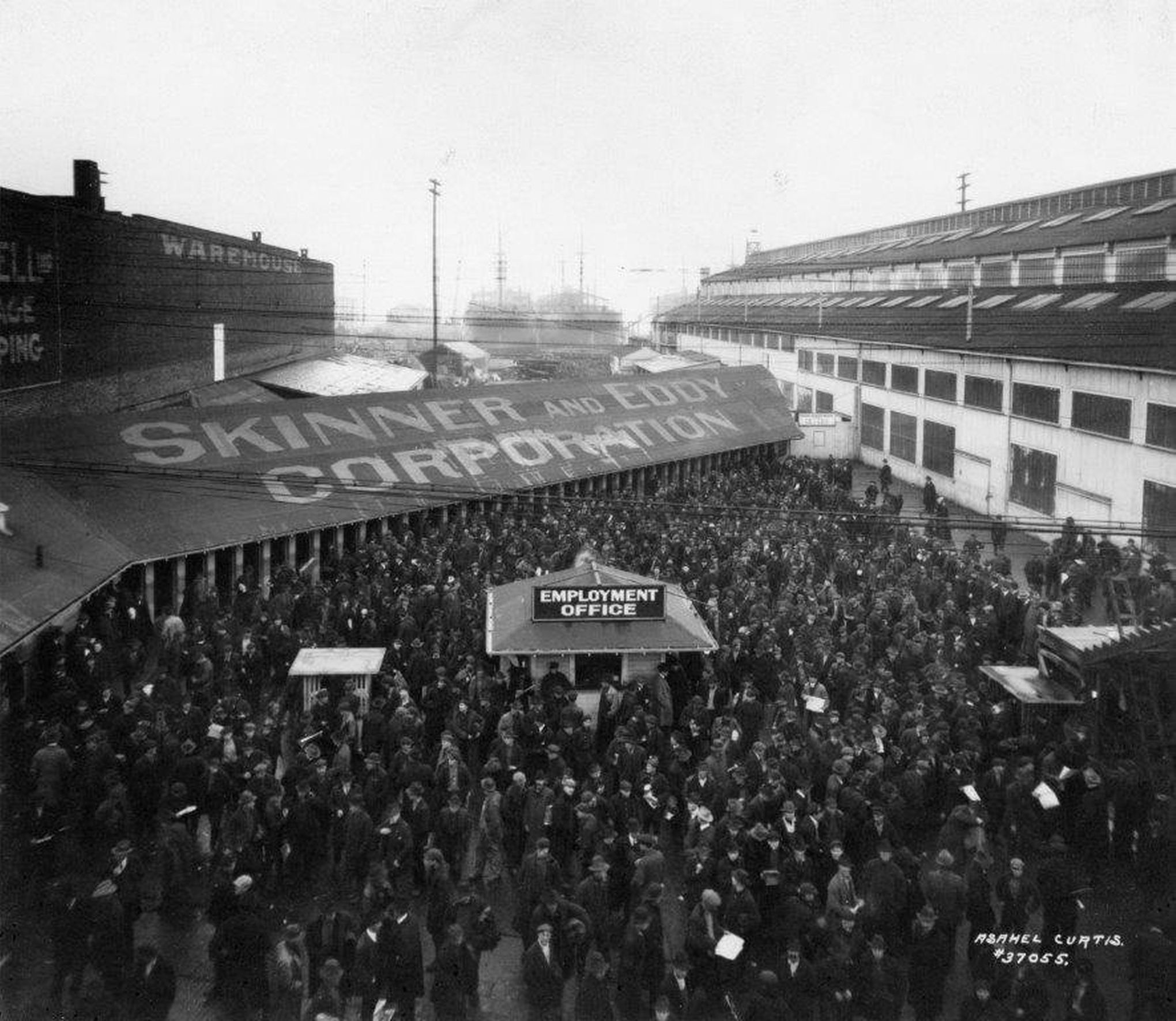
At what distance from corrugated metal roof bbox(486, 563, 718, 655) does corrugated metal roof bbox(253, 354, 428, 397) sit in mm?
27029

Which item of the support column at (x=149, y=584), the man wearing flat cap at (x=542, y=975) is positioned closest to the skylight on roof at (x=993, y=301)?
the support column at (x=149, y=584)

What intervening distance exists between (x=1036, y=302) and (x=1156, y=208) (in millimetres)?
6741

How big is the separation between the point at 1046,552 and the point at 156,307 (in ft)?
96.5

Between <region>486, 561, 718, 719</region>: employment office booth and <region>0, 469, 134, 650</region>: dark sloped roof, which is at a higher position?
<region>0, 469, 134, 650</region>: dark sloped roof

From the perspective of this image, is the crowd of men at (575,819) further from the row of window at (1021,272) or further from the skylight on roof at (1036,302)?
the row of window at (1021,272)

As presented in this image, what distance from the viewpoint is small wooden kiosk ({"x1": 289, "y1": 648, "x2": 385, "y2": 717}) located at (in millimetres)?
15172

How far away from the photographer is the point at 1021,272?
4378 cm

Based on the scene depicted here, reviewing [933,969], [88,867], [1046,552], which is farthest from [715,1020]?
[1046,552]

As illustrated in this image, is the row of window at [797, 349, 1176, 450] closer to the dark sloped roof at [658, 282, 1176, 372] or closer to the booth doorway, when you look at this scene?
the dark sloped roof at [658, 282, 1176, 372]

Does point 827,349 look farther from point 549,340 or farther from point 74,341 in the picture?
point 549,340

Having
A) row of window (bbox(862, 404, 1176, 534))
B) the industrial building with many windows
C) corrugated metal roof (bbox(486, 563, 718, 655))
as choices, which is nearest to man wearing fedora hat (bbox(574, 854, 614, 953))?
corrugated metal roof (bbox(486, 563, 718, 655))

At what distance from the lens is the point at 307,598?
19.4 meters

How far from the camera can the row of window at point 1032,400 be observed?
981 inches

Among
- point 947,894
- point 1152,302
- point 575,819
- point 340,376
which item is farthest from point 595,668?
point 340,376
